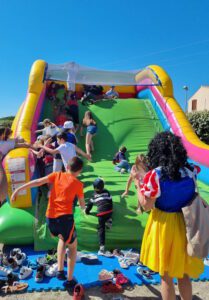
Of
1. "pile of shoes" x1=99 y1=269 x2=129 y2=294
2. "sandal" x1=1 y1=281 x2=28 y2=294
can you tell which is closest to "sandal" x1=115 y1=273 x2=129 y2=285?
"pile of shoes" x1=99 y1=269 x2=129 y2=294

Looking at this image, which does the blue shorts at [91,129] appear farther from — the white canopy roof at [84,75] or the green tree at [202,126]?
the green tree at [202,126]

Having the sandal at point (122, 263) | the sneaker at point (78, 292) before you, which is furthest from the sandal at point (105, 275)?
the sneaker at point (78, 292)

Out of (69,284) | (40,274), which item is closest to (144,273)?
(69,284)

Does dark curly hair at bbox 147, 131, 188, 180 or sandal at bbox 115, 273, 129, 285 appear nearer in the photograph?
dark curly hair at bbox 147, 131, 188, 180

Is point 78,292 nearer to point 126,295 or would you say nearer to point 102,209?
point 126,295

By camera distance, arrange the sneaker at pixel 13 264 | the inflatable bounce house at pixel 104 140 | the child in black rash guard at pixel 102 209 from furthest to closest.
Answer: the inflatable bounce house at pixel 104 140
the child in black rash guard at pixel 102 209
the sneaker at pixel 13 264

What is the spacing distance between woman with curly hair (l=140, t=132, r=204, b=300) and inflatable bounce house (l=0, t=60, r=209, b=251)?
147 cm

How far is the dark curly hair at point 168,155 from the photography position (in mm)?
1972

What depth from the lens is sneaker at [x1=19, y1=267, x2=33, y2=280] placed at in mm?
2850

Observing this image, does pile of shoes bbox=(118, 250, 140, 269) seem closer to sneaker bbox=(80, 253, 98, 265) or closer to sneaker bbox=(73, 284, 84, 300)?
sneaker bbox=(80, 253, 98, 265)

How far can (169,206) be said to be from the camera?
6.62ft

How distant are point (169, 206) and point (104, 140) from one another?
16.8 feet

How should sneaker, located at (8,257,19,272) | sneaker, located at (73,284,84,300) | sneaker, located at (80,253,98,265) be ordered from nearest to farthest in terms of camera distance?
sneaker, located at (73,284,84,300) → sneaker, located at (8,257,19,272) → sneaker, located at (80,253,98,265)

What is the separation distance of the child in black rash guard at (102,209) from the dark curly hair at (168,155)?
1.57 meters
